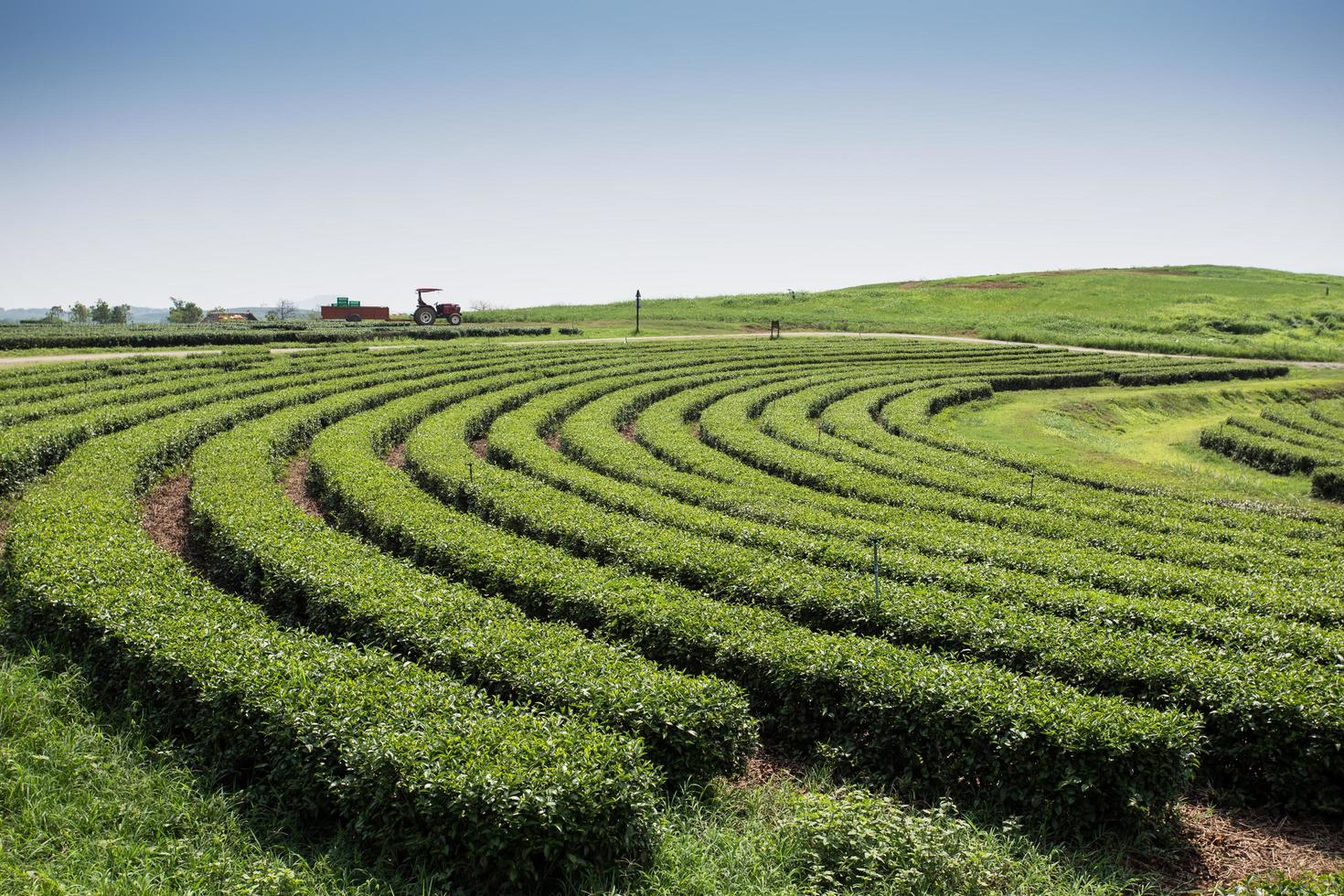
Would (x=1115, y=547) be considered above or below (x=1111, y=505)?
below

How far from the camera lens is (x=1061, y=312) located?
92688 mm

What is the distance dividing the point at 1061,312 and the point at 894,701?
94.7 meters

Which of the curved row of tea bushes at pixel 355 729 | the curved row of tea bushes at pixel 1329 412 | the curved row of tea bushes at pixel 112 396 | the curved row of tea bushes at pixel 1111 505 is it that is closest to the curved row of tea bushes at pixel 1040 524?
the curved row of tea bushes at pixel 1111 505

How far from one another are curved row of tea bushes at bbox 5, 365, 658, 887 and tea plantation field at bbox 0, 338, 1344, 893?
0.04m

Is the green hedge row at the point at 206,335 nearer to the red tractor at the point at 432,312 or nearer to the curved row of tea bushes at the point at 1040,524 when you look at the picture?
the red tractor at the point at 432,312

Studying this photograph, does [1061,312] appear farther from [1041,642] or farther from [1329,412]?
[1041,642]

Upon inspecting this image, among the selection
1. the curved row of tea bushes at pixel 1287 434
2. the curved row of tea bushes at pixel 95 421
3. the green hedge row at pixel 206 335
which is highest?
the green hedge row at pixel 206 335

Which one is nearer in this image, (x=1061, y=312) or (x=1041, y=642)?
(x=1041, y=642)

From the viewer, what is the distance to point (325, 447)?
1991 cm

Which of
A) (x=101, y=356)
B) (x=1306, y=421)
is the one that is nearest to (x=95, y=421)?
(x=101, y=356)

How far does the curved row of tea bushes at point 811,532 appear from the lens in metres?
10.4

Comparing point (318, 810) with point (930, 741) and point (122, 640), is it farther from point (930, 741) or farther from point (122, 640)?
point (930, 741)

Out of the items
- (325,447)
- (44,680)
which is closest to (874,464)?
(325,447)

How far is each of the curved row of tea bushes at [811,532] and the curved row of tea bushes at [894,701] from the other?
2747 mm
